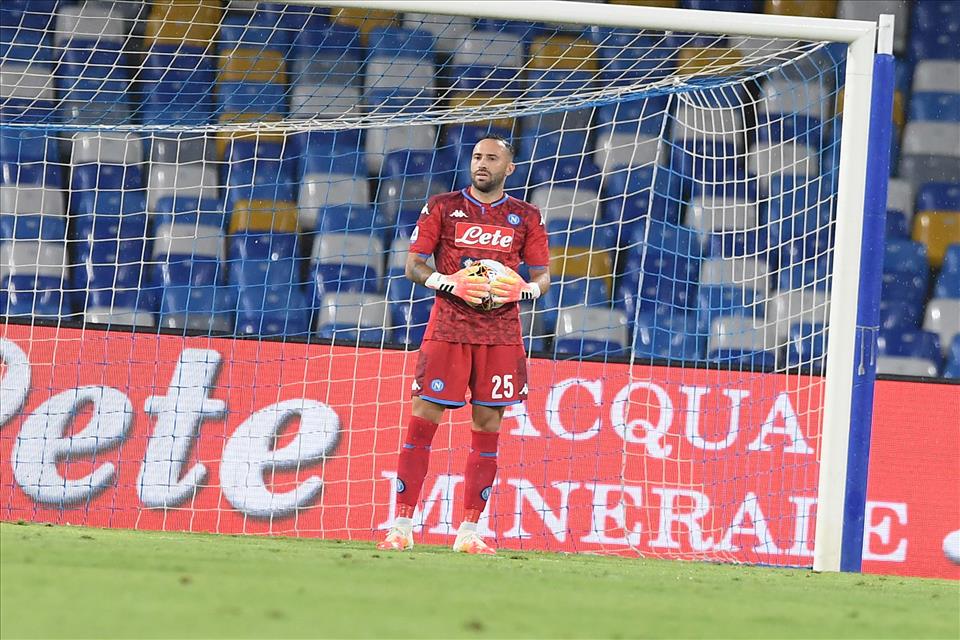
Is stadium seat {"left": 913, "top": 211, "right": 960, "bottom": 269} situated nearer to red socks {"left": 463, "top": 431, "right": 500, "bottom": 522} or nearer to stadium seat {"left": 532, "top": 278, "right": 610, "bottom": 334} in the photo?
stadium seat {"left": 532, "top": 278, "right": 610, "bottom": 334}

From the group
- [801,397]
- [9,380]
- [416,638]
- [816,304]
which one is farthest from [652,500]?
[416,638]

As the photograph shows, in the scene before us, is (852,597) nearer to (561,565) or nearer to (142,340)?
(561,565)

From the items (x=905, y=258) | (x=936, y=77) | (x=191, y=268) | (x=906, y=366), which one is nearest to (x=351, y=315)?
(x=191, y=268)

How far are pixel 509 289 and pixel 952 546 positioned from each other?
247 cm

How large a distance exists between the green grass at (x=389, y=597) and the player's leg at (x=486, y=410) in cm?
44

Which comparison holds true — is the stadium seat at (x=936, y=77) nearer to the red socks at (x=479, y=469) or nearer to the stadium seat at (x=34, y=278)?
the red socks at (x=479, y=469)

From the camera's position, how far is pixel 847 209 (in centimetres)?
482

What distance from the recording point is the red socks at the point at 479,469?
462 cm

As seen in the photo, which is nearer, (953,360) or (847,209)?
(847,209)

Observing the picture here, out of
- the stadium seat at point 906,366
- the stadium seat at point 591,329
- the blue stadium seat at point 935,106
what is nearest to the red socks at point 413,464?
the stadium seat at point 591,329

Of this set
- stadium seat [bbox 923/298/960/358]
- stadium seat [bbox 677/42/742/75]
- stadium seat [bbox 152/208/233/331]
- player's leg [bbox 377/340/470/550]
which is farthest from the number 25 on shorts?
stadium seat [bbox 923/298/960/358]

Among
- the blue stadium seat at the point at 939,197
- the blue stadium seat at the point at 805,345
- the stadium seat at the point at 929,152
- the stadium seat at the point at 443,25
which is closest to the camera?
the stadium seat at the point at 443,25

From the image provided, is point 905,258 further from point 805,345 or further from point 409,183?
point 409,183

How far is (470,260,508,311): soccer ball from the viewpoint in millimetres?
4480
